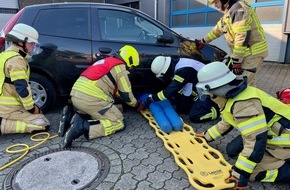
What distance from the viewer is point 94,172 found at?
2.58 m

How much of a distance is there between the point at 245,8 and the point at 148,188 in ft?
8.74

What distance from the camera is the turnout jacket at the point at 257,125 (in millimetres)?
2047

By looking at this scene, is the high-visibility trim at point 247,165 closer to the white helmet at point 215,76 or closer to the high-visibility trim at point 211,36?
the white helmet at point 215,76

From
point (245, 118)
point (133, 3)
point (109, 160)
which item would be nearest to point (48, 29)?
point (109, 160)

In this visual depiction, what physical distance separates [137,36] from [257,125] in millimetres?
2706

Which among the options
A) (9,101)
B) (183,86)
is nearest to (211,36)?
(183,86)

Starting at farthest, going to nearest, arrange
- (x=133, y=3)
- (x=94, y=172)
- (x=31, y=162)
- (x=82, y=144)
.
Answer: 1. (x=133, y=3)
2. (x=82, y=144)
3. (x=31, y=162)
4. (x=94, y=172)

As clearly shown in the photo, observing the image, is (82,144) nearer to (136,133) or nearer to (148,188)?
(136,133)

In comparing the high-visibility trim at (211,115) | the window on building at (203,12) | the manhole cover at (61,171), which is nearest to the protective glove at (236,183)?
the manhole cover at (61,171)

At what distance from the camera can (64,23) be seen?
400 centimetres

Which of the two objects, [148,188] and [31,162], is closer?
[148,188]

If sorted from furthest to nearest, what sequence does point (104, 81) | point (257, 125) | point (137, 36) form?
point (137, 36) < point (104, 81) < point (257, 125)

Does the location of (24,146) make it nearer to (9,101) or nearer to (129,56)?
(9,101)

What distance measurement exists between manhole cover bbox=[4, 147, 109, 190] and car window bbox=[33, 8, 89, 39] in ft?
6.26
